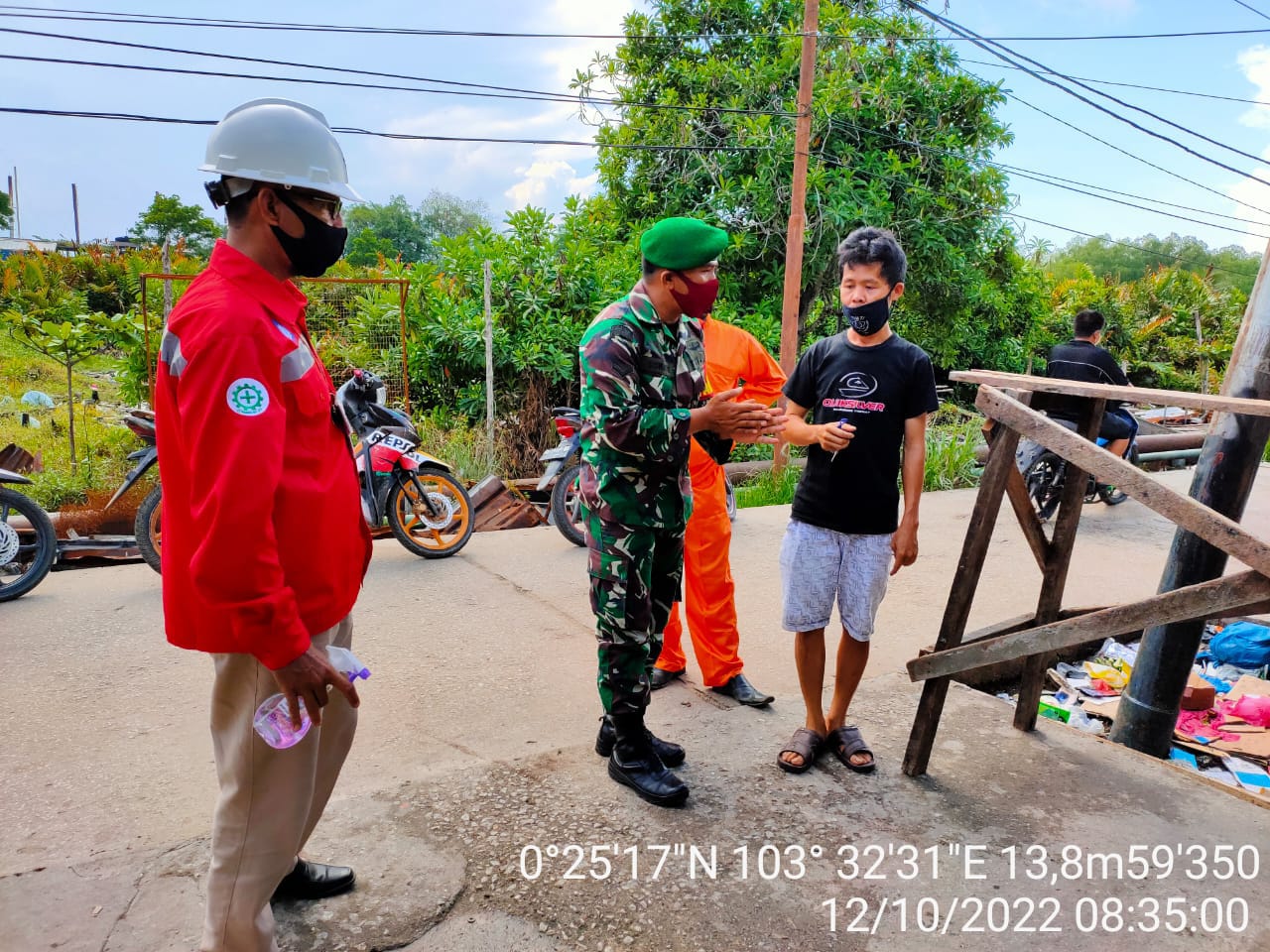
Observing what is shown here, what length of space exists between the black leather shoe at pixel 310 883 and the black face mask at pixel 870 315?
2.29 metres

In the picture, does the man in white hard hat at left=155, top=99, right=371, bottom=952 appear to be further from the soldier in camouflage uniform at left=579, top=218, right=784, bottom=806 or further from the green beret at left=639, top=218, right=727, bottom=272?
the green beret at left=639, top=218, right=727, bottom=272

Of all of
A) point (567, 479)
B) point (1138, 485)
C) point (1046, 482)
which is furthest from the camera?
point (1046, 482)

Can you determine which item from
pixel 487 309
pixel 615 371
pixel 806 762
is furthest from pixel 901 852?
pixel 487 309

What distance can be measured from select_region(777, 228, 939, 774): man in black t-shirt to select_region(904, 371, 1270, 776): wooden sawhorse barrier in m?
0.21

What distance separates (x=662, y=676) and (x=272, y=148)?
2.65m

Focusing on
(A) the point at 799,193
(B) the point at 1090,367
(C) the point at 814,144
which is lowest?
(B) the point at 1090,367

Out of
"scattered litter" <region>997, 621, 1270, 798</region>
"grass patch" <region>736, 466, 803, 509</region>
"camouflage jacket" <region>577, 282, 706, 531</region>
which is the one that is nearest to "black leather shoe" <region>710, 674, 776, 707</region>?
"camouflage jacket" <region>577, 282, 706, 531</region>

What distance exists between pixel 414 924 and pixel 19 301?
1687cm

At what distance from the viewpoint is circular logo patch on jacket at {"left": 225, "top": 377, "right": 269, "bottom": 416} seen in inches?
61.5

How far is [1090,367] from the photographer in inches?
266

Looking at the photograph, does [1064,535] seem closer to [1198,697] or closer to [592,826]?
[1198,697]

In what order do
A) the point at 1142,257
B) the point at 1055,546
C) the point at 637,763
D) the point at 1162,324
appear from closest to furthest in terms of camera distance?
the point at 637,763, the point at 1055,546, the point at 1162,324, the point at 1142,257

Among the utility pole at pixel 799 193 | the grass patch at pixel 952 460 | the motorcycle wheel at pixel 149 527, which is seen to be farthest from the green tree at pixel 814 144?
the motorcycle wheel at pixel 149 527

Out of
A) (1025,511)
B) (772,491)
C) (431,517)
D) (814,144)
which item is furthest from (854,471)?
(814,144)
